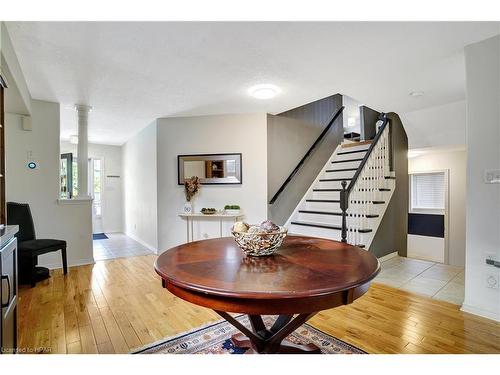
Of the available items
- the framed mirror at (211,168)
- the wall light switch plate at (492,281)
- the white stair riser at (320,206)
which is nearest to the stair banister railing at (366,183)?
the white stair riser at (320,206)

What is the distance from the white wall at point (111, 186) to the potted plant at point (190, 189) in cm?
351

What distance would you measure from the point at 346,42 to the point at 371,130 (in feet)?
12.2

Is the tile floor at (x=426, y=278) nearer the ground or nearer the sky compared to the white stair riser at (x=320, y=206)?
nearer the ground

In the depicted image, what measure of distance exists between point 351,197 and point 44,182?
401 centimetres

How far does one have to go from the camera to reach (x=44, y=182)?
11.7 feet

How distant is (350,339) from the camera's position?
1842 millimetres

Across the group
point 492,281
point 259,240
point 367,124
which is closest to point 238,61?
point 259,240

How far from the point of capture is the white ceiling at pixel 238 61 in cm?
201

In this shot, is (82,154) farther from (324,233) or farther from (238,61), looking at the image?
(324,233)

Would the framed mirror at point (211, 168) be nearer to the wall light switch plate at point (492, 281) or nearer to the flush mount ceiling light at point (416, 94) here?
the flush mount ceiling light at point (416, 94)

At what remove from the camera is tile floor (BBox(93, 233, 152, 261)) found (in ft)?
14.6

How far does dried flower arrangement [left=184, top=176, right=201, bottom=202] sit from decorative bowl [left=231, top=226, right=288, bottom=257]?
2893 mm

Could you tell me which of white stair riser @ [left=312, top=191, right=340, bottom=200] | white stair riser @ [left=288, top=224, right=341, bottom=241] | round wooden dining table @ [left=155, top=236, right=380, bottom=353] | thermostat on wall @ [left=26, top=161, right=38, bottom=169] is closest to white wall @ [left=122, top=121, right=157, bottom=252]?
thermostat on wall @ [left=26, top=161, right=38, bottom=169]

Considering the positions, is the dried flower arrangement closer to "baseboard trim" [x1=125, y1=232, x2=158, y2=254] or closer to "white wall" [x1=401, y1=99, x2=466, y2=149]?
"baseboard trim" [x1=125, y1=232, x2=158, y2=254]
